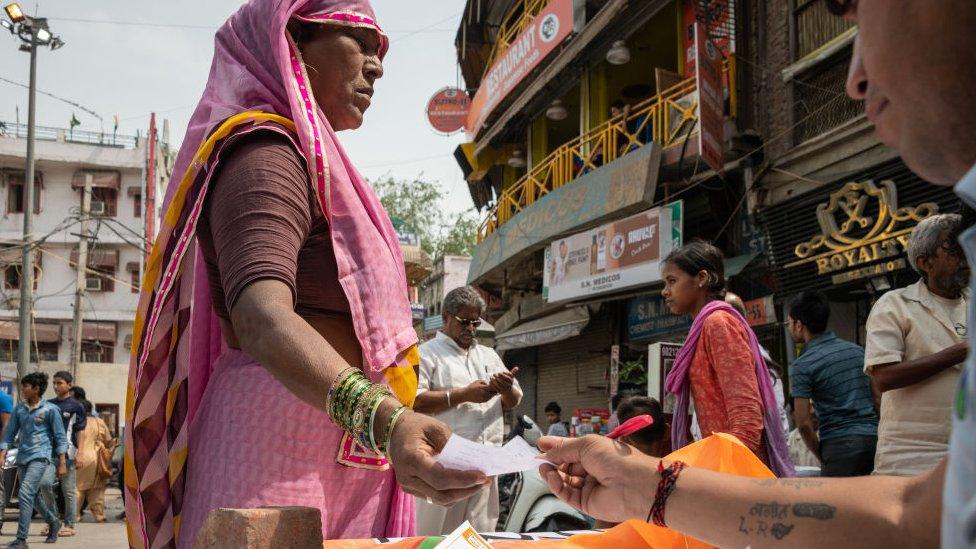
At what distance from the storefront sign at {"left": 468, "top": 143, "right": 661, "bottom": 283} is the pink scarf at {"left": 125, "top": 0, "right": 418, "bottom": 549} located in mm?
9261

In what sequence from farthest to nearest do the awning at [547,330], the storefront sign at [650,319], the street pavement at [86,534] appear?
the awning at [547,330] < the storefront sign at [650,319] < the street pavement at [86,534]

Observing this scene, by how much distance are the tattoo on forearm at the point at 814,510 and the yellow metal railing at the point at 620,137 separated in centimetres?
942

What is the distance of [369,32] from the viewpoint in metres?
1.86

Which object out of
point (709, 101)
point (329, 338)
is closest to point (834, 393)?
point (329, 338)

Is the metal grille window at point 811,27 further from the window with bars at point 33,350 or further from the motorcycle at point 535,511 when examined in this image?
the window with bars at point 33,350

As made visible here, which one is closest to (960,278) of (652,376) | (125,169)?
(652,376)

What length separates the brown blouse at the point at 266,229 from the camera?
141cm

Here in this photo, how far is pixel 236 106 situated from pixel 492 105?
16049 mm

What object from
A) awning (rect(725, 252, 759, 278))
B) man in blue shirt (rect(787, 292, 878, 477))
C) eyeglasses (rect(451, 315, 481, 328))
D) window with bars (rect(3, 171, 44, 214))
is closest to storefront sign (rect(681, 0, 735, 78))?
awning (rect(725, 252, 759, 278))

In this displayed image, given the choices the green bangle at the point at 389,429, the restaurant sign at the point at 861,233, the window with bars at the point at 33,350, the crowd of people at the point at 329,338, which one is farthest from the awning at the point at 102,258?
the green bangle at the point at 389,429

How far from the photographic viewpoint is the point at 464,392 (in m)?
4.78

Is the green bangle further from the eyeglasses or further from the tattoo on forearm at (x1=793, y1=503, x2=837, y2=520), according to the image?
the eyeglasses

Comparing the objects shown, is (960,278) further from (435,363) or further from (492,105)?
(492,105)

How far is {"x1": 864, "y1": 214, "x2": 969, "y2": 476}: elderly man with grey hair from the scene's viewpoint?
3.16 m
